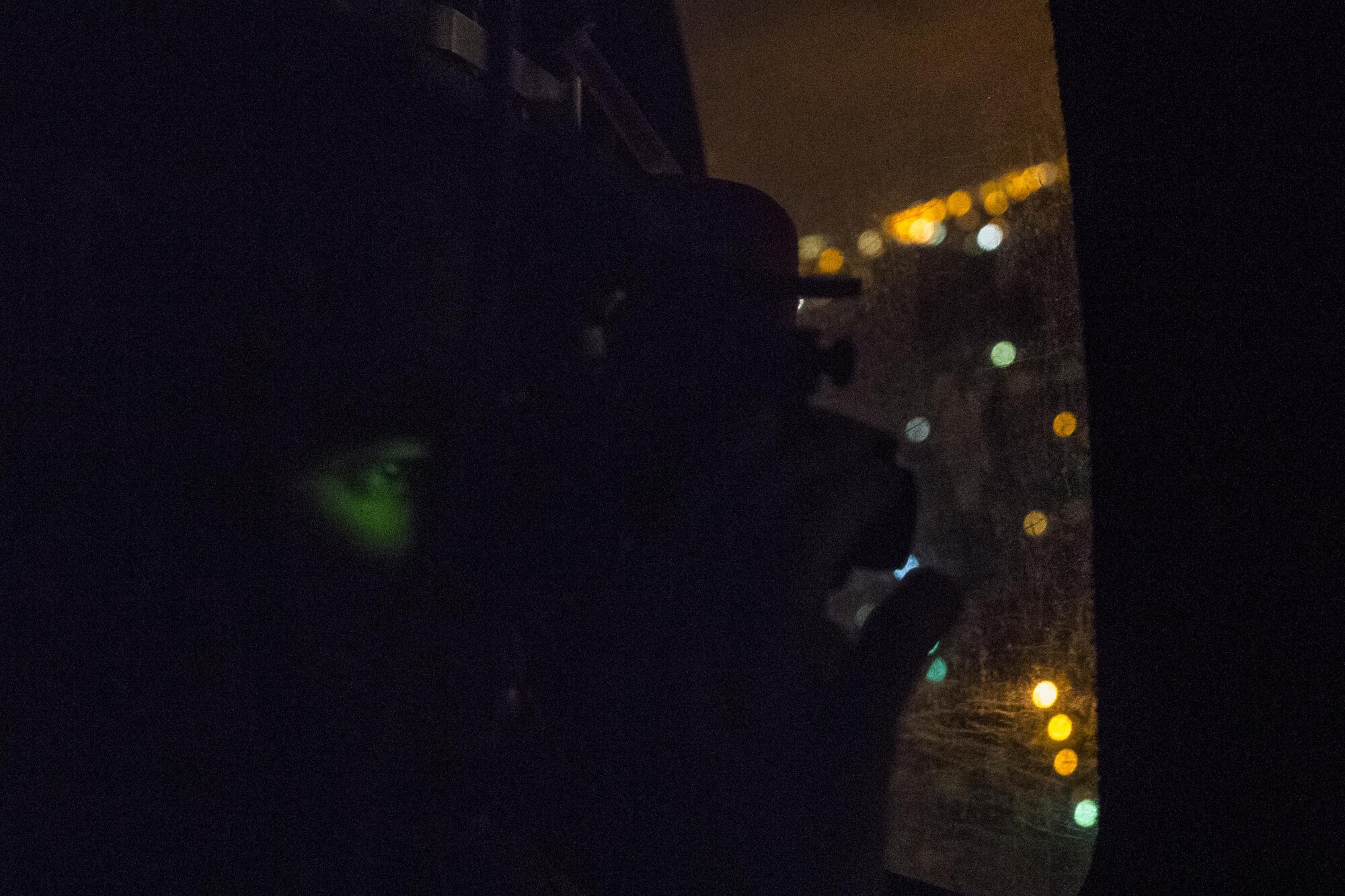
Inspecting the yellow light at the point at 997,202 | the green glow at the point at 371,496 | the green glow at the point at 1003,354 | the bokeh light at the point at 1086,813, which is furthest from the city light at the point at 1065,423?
the green glow at the point at 371,496

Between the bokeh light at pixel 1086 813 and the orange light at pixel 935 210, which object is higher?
the orange light at pixel 935 210

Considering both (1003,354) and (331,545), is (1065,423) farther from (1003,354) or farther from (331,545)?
(331,545)

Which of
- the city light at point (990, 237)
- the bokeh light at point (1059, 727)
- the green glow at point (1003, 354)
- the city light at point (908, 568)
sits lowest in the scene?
the bokeh light at point (1059, 727)

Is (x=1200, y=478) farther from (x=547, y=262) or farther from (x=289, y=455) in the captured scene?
(x=289, y=455)

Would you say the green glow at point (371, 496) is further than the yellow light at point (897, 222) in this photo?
No

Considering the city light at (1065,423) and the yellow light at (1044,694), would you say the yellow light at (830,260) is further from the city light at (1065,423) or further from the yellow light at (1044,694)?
the yellow light at (1044,694)

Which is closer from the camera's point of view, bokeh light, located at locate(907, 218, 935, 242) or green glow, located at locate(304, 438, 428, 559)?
green glow, located at locate(304, 438, 428, 559)

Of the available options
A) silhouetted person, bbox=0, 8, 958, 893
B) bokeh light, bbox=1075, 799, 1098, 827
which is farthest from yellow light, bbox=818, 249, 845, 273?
bokeh light, bbox=1075, 799, 1098, 827

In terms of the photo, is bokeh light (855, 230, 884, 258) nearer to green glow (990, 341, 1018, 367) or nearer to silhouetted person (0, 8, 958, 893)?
green glow (990, 341, 1018, 367)
